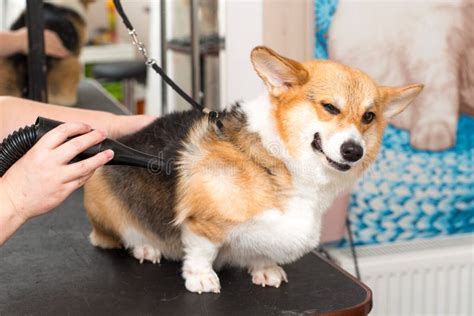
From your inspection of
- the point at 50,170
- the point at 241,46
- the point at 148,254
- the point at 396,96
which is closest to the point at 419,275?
the point at 241,46

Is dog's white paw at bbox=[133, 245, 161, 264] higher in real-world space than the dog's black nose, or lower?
lower

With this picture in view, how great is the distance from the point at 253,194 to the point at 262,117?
15 cm

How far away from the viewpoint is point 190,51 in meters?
2.04

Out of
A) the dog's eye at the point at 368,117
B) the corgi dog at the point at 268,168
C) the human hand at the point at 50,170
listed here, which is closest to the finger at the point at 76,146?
the human hand at the point at 50,170

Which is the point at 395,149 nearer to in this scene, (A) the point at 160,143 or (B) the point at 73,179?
(A) the point at 160,143

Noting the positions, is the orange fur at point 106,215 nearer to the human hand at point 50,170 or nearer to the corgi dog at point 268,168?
the corgi dog at point 268,168

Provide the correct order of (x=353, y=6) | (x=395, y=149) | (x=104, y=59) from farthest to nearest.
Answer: (x=104, y=59) → (x=395, y=149) → (x=353, y=6)

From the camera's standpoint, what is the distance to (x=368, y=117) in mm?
1067

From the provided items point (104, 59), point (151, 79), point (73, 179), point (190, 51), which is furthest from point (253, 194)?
point (104, 59)

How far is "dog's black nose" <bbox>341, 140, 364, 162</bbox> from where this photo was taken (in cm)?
97

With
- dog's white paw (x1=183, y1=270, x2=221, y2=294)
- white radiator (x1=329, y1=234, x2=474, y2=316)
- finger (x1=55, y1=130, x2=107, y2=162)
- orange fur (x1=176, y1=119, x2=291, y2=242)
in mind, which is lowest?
white radiator (x1=329, y1=234, x2=474, y2=316)

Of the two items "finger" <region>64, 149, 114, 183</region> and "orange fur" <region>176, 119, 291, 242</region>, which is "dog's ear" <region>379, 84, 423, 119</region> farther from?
"finger" <region>64, 149, 114, 183</region>

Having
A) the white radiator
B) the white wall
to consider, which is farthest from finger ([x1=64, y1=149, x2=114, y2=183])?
the white radiator

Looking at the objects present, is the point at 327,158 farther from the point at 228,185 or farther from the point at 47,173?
the point at 47,173
